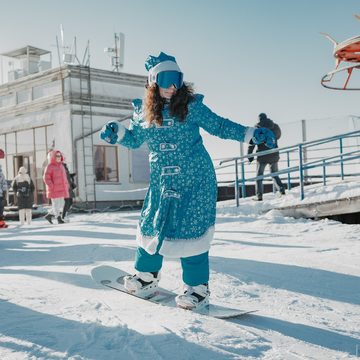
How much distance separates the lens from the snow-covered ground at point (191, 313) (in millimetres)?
2199

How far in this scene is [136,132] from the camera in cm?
329

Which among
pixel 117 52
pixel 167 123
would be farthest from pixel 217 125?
pixel 117 52

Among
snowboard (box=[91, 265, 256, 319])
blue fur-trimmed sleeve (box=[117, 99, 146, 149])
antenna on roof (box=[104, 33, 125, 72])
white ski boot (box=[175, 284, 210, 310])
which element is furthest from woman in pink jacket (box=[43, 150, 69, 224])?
antenna on roof (box=[104, 33, 125, 72])

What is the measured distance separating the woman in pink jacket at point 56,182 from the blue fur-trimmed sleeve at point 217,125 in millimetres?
8000

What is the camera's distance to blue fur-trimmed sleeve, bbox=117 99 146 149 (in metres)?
3.24

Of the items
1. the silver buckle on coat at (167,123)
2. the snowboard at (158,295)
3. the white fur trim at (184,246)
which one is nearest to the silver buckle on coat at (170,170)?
the silver buckle on coat at (167,123)

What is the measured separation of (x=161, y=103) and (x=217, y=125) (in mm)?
366

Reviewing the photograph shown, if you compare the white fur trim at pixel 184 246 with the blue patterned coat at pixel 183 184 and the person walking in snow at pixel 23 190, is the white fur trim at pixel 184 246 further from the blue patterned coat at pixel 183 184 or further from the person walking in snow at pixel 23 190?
the person walking in snow at pixel 23 190

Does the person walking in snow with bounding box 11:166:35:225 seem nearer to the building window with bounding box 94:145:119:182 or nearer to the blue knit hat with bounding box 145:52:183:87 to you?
the building window with bounding box 94:145:119:182

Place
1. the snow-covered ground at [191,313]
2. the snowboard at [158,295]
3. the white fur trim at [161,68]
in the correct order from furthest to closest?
the white fur trim at [161,68] → the snowboard at [158,295] → the snow-covered ground at [191,313]

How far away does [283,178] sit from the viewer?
1428cm

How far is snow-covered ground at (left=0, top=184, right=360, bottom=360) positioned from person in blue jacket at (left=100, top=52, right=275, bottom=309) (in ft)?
1.03

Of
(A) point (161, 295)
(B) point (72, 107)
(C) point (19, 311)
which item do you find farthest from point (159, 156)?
(B) point (72, 107)

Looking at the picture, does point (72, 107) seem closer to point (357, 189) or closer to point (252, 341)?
point (357, 189)
